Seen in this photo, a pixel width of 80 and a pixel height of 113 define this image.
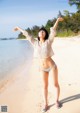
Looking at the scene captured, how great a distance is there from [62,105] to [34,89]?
605mm

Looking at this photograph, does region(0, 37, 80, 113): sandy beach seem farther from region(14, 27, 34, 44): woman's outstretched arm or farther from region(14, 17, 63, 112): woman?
region(14, 27, 34, 44): woman's outstretched arm

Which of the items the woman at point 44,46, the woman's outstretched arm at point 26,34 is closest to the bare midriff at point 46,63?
the woman at point 44,46

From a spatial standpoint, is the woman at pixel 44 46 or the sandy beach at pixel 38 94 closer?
the woman at pixel 44 46

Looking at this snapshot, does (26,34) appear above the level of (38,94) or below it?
above

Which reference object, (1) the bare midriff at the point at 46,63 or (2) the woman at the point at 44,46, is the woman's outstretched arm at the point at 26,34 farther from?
(1) the bare midriff at the point at 46,63

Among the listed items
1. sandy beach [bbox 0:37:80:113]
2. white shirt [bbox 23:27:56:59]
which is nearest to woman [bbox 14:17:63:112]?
white shirt [bbox 23:27:56:59]

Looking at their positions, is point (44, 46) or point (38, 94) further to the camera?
point (38, 94)

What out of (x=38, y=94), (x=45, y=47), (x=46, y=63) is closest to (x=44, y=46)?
(x=45, y=47)

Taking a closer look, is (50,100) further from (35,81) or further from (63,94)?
(35,81)

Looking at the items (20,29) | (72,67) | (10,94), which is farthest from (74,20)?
(20,29)

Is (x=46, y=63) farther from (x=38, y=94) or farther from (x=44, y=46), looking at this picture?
(x=38, y=94)

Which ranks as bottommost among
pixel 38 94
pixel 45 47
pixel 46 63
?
pixel 38 94

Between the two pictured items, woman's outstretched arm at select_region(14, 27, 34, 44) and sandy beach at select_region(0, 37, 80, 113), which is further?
sandy beach at select_region(0, 37, 80, 113)

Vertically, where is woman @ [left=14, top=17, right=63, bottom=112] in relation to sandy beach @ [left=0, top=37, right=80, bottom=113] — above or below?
above
